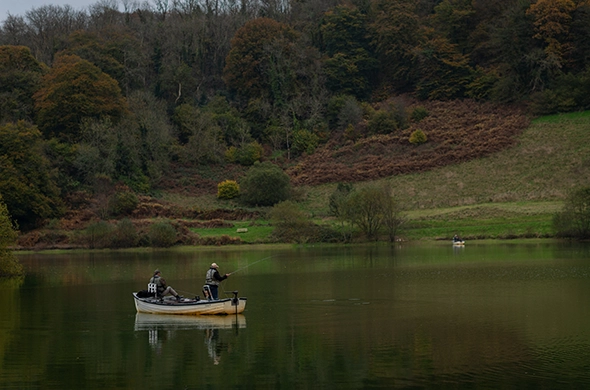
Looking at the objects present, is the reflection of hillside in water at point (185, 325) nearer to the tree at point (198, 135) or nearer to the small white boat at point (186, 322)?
the small white boat at point (186, 322)

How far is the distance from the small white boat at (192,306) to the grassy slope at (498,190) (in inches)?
1698

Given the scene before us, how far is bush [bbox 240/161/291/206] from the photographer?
8919 centimetres

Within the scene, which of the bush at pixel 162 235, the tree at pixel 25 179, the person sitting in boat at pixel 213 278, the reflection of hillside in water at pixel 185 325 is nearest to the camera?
the reflection of hillside in water at pixel 185 325

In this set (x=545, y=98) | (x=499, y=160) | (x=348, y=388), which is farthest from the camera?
(x=545, y=98)

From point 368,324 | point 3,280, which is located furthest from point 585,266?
point 3,280

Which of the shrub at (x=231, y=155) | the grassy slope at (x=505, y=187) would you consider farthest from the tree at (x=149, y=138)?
the grassy slope at (x=505, y=187)

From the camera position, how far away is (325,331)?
2738 cm

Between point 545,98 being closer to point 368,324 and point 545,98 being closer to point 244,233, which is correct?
point 244,233

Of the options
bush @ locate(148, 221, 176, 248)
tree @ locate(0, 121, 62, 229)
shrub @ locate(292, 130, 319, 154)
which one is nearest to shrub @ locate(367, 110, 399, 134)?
shrub @ locate(292, 130, 319, 154)

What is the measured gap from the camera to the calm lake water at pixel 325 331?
20.7 metres

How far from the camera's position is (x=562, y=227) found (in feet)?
218

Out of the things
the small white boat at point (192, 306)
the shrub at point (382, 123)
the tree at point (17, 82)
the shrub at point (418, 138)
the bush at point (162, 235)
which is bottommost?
the small white boat at point (192, 306)

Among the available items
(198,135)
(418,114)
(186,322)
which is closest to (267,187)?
(198,135)

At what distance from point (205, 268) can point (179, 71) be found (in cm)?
6887
